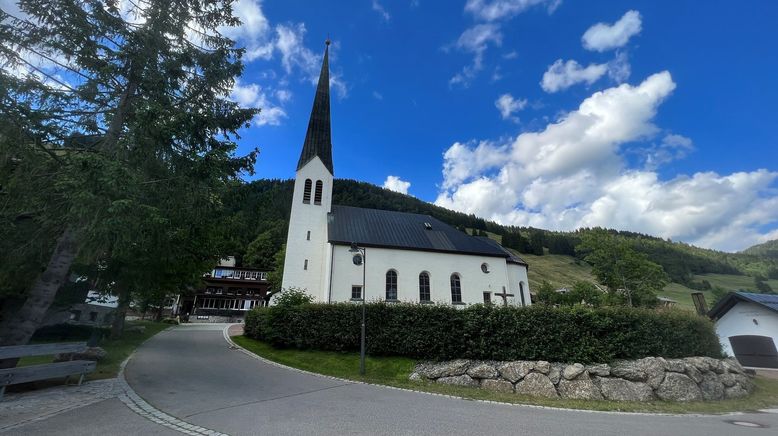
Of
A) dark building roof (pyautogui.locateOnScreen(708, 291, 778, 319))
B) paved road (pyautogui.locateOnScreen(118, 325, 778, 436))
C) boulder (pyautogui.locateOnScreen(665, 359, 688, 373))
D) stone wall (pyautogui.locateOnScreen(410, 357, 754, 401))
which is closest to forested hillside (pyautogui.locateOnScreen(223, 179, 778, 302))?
dark building roof (pyautogui.locateOnScreen(708, 291, 778, 319))

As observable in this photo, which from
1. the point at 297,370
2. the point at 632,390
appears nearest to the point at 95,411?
the point at 297,370

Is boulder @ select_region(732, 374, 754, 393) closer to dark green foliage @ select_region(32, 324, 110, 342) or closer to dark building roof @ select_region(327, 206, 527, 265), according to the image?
dark building roof @ select_region(327, 206, 527, 265)

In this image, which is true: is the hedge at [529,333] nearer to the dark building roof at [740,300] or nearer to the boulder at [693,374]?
the boulder at [693,374]

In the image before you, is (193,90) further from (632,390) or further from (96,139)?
(632,390)

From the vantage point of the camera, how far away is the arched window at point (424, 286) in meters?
27.4

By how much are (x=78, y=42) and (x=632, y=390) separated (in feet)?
65.0

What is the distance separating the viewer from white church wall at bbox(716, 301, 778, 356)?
20.3 meters

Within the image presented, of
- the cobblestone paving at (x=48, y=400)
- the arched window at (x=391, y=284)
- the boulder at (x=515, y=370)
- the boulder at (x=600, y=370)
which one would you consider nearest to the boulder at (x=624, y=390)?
the boulder at (x=600, y=370)

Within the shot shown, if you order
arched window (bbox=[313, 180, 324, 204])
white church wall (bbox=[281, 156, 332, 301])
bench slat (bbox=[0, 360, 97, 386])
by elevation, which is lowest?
bench slat (bbox=[0, 360, 97, 386])

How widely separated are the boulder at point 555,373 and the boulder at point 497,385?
1.41 metres

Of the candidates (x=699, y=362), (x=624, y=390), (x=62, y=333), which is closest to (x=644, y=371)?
(x=624, y=390)

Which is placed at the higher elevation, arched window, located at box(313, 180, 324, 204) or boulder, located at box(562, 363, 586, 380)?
arched window, located at box(313, 180, 324, 204)

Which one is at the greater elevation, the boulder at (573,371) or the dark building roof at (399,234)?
the dark building roof at (399,234)

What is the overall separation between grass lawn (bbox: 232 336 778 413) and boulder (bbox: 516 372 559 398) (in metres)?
0.70
